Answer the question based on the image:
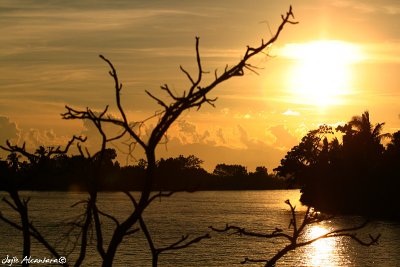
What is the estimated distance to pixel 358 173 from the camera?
9800 centimetres

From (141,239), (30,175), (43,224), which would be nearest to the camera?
(30,175)

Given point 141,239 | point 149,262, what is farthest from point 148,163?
point 141,239

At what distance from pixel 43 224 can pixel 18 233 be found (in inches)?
510

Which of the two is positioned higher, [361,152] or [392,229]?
[361,152]

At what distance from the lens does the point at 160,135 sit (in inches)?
219

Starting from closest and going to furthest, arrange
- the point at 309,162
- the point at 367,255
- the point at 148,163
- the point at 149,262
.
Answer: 1. the point at 148,163
2. the point at 149,262
3. the point at 367,255
4. the point at 309,162

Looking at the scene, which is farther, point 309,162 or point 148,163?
point 309,162

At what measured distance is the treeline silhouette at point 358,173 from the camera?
91.9m

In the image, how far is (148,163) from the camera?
5.50m

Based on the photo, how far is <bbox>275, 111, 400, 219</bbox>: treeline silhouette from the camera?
91.9 metres

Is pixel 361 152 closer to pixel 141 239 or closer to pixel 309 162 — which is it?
pixel 309 162

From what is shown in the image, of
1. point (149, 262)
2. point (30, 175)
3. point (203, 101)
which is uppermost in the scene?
point (203, 101)

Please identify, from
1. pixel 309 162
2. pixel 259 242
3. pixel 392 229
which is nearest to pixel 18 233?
pixel 259 242

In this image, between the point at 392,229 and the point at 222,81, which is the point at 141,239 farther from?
the point at 222,81
